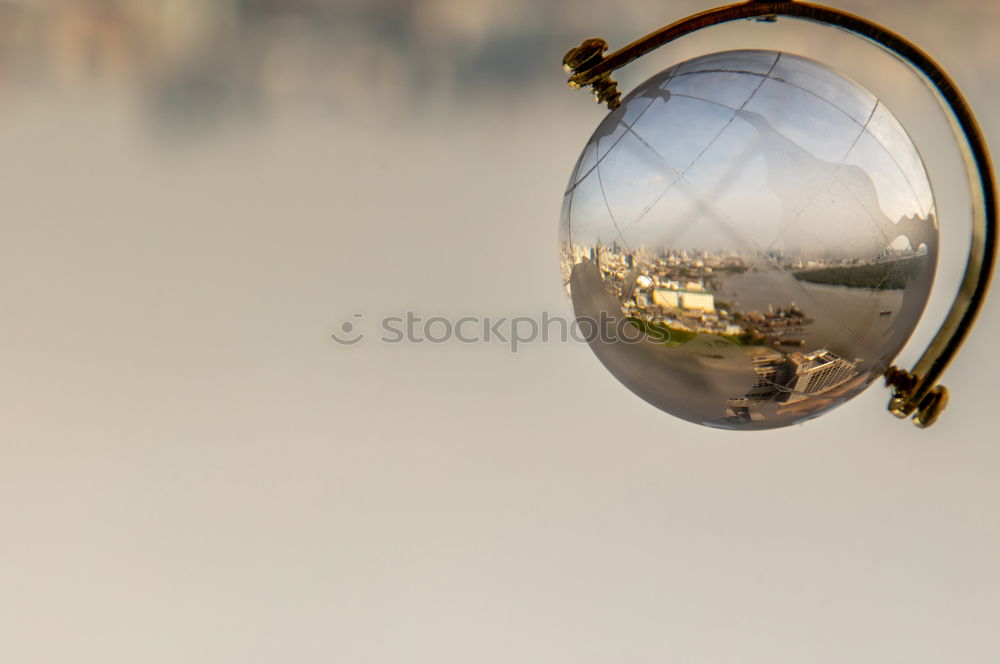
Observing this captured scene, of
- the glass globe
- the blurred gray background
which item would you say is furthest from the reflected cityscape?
the blurred gray background

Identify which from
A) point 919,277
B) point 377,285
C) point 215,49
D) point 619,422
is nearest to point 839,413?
point 619,422

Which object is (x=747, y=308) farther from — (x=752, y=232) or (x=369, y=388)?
(x=369, y=388)

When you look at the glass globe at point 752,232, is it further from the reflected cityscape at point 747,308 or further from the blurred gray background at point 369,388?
the blurred gray background at point 369,388

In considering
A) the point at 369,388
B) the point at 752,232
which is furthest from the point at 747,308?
the point at 369,388

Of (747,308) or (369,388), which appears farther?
(369,388)

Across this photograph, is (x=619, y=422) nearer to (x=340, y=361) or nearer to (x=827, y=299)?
(x=340, y=361)

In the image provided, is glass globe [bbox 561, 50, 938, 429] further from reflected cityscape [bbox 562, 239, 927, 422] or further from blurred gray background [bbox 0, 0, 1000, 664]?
blurred gray background [bbox 0, 0, 1000, 664]
